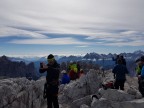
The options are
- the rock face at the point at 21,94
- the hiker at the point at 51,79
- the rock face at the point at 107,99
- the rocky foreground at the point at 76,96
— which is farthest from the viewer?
the rock face at the point at 21,94

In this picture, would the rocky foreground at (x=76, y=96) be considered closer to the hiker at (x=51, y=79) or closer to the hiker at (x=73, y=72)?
the hiker at (x=51, y=79)

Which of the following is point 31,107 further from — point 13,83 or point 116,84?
point 116,84

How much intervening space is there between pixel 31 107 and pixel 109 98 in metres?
6.57

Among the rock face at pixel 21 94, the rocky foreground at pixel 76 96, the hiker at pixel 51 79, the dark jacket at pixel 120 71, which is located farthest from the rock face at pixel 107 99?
the hiker at pixel 51 79

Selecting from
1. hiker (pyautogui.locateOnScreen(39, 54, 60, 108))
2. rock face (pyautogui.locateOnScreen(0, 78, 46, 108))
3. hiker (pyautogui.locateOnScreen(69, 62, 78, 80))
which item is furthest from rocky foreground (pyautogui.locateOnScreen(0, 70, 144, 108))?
hiker (pyautogui.locateOnScreen(69, 62, 78, 80))

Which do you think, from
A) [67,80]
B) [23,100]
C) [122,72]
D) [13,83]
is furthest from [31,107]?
[67,80]

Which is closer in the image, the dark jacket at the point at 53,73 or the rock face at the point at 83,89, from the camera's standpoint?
the dark jacket at the point at 53,73

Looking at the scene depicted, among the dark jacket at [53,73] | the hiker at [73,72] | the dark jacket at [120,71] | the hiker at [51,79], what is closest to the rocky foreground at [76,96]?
the dark jacket at [120,71]

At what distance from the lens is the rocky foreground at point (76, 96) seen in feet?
57.7

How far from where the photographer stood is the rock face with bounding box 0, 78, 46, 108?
19973 mm

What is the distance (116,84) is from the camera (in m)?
21.5

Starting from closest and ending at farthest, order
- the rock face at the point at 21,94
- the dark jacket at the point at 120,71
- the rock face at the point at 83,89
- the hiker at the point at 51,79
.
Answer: the hiker at the point at 51,79 → the rock face at the point at 21,94 → the dark jacket at the point at 120,71 → the rock face at the point at 83,89

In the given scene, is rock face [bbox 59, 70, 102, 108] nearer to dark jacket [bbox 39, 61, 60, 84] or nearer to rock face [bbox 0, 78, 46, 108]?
rock face [bbox 0, 78, 46, 108]

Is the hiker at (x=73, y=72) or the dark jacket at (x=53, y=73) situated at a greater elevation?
the dark jacket at (x=53, y=73)
